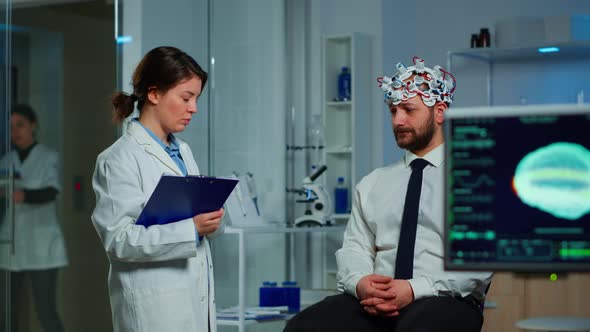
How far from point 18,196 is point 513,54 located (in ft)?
10.3

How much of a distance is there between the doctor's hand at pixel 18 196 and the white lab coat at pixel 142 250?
3.67ft

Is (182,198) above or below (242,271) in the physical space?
above

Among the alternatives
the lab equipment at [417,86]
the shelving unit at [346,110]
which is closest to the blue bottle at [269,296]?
the shelving unit at [346,110]

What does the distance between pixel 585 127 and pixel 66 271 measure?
282 cm

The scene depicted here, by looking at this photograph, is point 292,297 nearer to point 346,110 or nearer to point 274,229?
point 274,229

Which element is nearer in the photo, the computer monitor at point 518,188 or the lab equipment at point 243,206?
the computer monitor at point 518,188

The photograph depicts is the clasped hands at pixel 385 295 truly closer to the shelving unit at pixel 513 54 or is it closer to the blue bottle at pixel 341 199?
the blue bottle at pixel 341 199

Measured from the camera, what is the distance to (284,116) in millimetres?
5484

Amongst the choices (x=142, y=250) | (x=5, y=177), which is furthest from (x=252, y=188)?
(x=142, y=250)

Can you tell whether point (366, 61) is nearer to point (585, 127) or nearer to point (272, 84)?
point (272, 84)

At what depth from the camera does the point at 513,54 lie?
5598 millimetres

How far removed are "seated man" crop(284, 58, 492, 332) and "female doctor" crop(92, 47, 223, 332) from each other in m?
0.34

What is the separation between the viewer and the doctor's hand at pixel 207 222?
2664 millimetres

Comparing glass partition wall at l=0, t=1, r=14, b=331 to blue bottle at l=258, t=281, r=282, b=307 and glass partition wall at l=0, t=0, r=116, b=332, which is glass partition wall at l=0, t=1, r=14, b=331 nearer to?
glass partition wall at l=0, t=0, r=116, b=332
